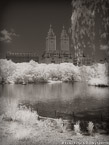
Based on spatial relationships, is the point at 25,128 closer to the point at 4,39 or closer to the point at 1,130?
the point at 1,130

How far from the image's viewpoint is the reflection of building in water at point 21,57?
289cm

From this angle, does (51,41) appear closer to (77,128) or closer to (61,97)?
(61,97)

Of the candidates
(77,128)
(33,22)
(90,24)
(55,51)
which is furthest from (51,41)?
(77,128)

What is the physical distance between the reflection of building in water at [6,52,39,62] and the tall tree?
1.94 ft

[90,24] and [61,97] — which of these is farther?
[90,24]

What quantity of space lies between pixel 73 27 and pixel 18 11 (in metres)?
0.79

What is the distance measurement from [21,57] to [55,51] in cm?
47

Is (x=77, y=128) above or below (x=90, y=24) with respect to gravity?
below

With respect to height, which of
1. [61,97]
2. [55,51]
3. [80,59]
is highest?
[55,51]

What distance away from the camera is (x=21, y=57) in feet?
9.55

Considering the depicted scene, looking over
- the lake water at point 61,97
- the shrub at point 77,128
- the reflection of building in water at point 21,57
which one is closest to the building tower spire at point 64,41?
the reflection of building in water at point 21,57

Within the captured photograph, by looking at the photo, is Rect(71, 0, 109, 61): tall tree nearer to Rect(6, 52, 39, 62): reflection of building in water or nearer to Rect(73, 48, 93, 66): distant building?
Rect(73, 48, 93, 66): distant building

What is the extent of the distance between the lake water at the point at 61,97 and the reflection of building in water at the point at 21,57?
34cm

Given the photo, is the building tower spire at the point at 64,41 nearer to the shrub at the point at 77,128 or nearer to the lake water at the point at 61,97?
the lake water at the point at 61,97
